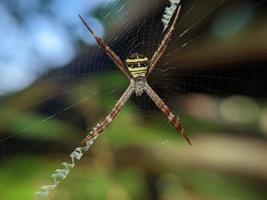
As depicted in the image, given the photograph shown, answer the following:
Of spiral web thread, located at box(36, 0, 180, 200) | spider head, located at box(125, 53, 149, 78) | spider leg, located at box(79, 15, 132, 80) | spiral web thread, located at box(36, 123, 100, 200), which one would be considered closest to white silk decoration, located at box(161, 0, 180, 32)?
spiral web thread, located at box(36, 0, 180, 200)

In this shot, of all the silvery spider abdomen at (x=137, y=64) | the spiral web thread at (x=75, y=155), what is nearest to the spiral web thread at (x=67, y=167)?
the spiral web thread at (x=75, y=155)

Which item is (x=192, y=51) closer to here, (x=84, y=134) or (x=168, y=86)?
(x=168, y=86)

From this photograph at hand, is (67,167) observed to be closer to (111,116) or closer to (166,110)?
(111,116)

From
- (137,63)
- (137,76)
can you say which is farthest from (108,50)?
(137,76)

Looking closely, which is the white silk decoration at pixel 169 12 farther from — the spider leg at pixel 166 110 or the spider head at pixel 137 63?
the spider leg at pixel 166 110

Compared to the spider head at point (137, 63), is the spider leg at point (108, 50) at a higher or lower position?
higher
